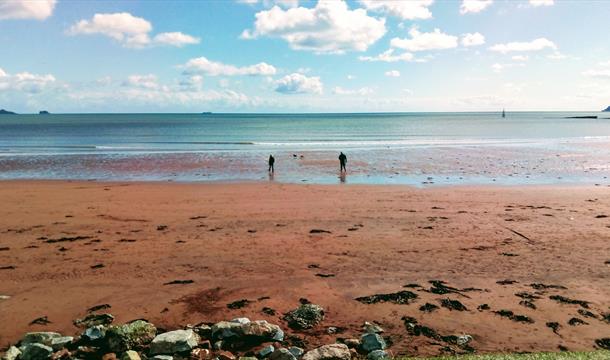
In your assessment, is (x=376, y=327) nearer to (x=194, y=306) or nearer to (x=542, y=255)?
(x=194, y=306)

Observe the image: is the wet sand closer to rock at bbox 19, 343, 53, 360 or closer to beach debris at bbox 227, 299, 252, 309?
beach debris at bbox 227, 299, 252, 309

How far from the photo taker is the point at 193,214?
698 inches

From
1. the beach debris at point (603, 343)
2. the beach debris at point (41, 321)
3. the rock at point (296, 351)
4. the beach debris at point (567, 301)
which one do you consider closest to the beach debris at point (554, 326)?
the beach debris at point (603, 343)

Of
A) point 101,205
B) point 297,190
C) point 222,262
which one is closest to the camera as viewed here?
point 222,262

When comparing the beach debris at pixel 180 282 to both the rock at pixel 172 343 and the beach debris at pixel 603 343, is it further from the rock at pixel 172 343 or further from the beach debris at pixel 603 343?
the beach debris at pixel 603 343

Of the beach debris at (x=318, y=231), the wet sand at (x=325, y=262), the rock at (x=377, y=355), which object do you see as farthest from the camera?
the beach debris at (x=318, y=231)

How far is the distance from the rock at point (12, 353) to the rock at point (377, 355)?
206 inches

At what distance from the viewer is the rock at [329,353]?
22.0ft

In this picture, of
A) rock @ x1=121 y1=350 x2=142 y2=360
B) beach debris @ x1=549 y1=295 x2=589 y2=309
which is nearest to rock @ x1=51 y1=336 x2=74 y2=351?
rock @ x1=121 y1=350 x2=142 y2=360

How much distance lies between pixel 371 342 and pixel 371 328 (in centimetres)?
70

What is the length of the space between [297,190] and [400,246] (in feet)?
36.1

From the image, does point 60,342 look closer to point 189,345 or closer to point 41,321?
point 41,321

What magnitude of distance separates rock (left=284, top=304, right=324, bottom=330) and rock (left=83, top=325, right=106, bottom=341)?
307 cm

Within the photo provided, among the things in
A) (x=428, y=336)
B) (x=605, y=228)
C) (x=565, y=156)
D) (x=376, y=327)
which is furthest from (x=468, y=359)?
(x=565, y=156)
